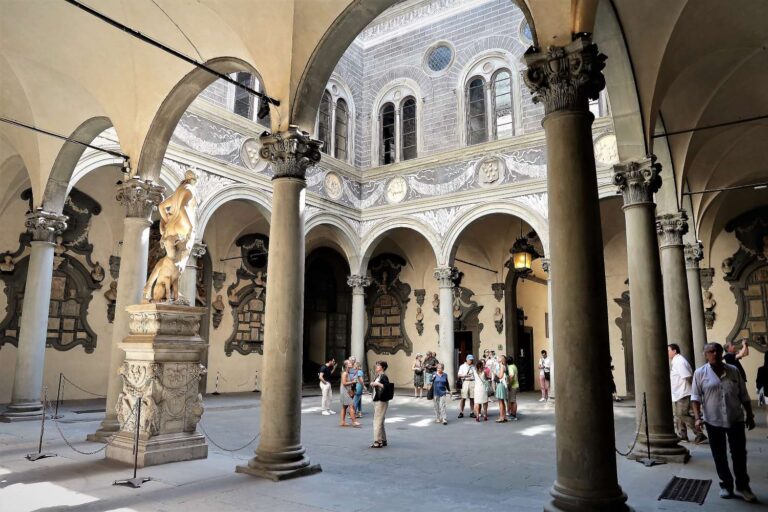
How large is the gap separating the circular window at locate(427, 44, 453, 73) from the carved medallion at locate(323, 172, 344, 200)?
4782mm

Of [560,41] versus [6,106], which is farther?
[6,106]

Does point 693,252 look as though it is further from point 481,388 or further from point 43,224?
point 43,224

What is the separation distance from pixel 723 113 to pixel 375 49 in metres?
12.6

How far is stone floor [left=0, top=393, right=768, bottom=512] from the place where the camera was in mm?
4895

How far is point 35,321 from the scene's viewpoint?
431 inches

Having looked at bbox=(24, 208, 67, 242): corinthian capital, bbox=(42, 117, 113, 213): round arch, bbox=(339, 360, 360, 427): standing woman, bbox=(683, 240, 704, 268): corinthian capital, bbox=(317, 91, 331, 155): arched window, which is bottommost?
bbox=(339, 360, 360, 427): standing woman

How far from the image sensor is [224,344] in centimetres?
1778

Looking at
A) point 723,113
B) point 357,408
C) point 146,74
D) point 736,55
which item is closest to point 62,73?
point 146,74

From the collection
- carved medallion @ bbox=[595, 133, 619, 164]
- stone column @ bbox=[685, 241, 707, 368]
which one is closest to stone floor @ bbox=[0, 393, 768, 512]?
stone column @ bbox=[685, 241, 707, 368]

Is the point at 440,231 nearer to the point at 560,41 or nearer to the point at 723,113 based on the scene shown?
the point at 723,113

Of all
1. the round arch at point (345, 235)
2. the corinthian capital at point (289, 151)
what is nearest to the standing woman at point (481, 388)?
the corinthian capital at point (289, 151)

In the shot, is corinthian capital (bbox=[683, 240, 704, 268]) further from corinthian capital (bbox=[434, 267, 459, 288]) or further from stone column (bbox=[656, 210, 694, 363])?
corinthian capital (bbox=[434, 267, 459, 288])

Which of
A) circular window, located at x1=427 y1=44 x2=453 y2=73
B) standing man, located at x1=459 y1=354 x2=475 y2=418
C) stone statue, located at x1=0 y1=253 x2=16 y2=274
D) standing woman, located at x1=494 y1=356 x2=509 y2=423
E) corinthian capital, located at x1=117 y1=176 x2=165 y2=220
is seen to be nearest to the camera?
corinthian capital, located at x1=117 y1=176 x2=165 y2=220

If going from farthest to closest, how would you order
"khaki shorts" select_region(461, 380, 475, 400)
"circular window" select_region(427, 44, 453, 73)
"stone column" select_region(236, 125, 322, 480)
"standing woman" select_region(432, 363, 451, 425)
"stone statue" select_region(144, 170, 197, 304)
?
"circular window" select_region(427, 44, 453, 73), "khaki shorts" select_region(461, 380, 475, 400), "standing woman" select_region(432, 363, 451, 425), "stone statue" select_region(144, 170, 197, 304), "stone column" select_region(236, 125, 322, 480)
